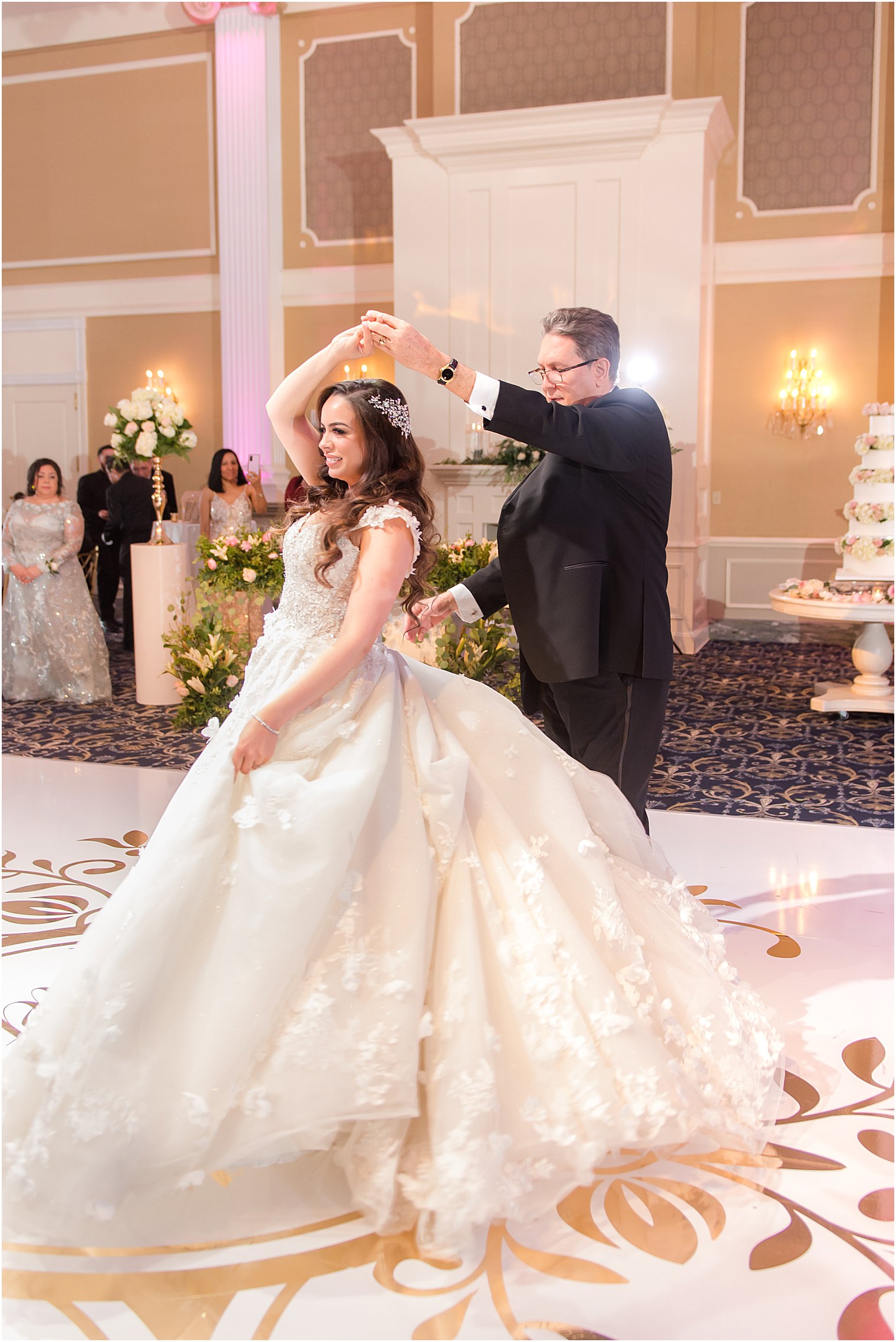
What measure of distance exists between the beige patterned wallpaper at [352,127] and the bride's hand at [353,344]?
9498 millimetres

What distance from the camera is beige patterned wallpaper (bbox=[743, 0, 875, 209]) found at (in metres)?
9.84

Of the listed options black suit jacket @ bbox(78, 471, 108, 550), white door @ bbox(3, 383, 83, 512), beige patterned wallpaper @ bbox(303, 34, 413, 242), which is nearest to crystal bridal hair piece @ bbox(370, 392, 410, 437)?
black suit jacket @ bbox(78, 471, 108, 550)

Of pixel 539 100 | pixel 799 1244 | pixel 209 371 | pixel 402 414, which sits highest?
pixel 539 100

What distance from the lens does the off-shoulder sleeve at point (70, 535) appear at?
7.68 metres

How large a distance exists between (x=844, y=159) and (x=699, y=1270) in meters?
10.4

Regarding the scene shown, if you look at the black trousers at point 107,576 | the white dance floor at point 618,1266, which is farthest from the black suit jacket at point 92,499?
the white dance floor at point 618,1266

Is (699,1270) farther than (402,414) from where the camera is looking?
No

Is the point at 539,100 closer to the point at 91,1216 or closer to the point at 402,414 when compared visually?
the point at 402,414

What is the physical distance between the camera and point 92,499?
35.2ft

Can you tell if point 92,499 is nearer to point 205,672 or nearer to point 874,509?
point 205,672

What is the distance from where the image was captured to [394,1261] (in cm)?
191

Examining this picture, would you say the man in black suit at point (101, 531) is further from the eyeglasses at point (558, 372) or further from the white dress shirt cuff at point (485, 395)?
the white dress shirt cuff at point (485, 395)

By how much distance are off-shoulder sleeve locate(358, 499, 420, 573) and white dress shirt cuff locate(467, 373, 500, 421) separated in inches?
11.1

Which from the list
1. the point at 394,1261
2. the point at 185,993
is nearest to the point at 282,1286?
the point at 394,1261
